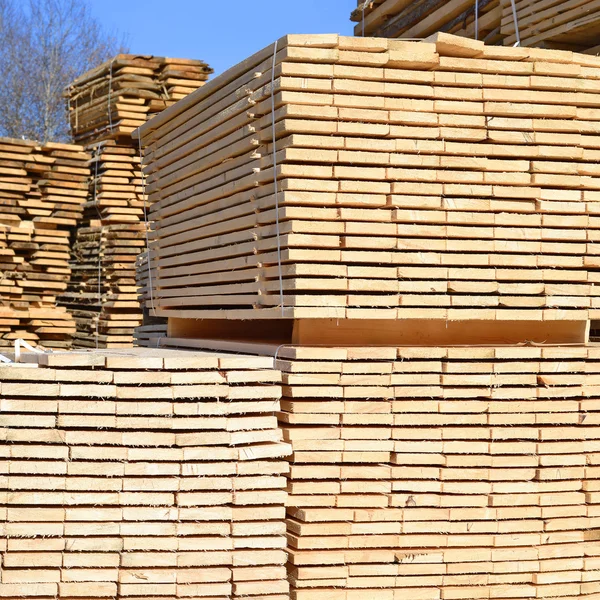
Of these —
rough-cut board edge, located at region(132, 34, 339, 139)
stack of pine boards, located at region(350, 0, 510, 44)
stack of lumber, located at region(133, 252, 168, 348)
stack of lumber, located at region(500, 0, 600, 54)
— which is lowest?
stack of lumber, located at region(133, 252, 168, 348)

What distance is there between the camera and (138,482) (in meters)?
4.57

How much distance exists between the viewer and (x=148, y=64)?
13.1m

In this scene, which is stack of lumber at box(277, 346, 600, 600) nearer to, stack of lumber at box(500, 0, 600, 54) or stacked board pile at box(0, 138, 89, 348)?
stack of lumber at box(500, 0, 600, 54)

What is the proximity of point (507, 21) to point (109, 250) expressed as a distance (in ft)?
25.8

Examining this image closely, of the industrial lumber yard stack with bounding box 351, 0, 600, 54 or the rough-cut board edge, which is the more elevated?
the industrial lumber yard stack with bounding box 351, 0, 600, 54

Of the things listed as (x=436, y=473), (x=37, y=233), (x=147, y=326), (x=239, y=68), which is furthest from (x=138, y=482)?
(x=37, y=233)

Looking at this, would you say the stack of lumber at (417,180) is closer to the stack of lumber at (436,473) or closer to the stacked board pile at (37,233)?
the stack of lumber at (436,473)

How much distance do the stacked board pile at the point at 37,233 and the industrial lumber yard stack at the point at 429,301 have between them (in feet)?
26.3

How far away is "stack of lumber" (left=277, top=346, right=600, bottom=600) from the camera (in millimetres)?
4848

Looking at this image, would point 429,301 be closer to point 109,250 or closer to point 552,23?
point 552,23

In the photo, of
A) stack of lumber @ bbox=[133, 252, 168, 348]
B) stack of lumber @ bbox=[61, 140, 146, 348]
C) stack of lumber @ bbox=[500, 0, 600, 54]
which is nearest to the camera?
stack of lumber @ bbox=[500, 0, 600, 54]

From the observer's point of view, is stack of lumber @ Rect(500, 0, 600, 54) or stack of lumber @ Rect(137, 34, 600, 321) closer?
stack of lumber @ Rect(137, 34, 600, 321)

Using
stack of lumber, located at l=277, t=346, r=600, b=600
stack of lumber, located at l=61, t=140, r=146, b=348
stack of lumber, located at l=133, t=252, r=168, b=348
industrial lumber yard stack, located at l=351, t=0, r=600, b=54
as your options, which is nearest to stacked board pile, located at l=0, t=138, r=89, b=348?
stack of lumber, located at l=61, t=140, r=146, b=348

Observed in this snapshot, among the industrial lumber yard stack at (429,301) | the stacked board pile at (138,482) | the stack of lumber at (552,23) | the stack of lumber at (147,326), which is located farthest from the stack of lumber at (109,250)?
the stacked board pile at (138,482)
